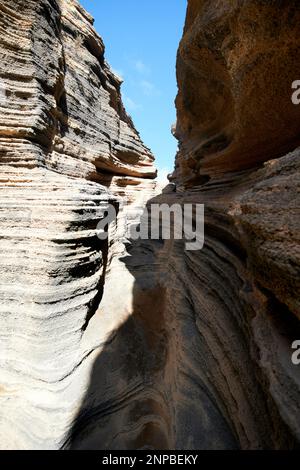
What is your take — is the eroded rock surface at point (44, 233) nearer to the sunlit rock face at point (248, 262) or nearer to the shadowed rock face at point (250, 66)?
the sunlit rock face at point (248, 262)

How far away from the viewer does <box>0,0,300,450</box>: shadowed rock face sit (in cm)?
303

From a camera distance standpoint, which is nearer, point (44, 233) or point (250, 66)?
point (250, 66)

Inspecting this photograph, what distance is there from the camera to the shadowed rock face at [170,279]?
3025mm

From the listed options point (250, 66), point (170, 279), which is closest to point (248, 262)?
point (250, 66)

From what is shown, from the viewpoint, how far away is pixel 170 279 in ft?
24.7

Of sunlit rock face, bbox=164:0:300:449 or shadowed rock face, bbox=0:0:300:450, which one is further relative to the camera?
shadowed rock face, bbox=0:0:300:450

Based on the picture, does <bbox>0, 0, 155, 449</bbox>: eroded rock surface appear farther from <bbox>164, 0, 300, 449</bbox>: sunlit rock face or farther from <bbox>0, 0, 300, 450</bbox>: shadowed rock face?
<bbox>164, 0, 300, 449</bbox>: sunlit rock face

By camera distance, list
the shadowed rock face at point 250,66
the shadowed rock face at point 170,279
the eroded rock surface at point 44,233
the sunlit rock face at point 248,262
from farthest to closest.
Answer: the eroded rock surface at point 44,233
the shadowed rock face at point 250,66
the shadowed rock face at point 170,279
the sunlit rock face at point 248,262

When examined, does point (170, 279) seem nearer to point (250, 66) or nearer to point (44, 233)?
point (44, 233)

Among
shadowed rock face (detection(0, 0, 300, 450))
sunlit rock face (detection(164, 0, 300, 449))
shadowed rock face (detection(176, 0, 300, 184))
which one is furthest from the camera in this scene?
shadowed rock face (detection(176, 0, 300, 184))

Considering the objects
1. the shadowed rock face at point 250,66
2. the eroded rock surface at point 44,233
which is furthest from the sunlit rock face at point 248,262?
the eroded rock surface at point 44,233

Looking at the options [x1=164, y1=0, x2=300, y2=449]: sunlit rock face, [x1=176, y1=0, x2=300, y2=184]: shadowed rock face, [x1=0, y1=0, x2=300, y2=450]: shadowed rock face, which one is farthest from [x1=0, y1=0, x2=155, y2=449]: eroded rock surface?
[x1=176, y1=0, x2=300, y2=184]: shadowed rock face

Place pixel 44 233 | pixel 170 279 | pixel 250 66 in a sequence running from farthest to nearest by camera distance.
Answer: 1. pixel 170 279
2. pixel 44 233
3. pixel 250 66
